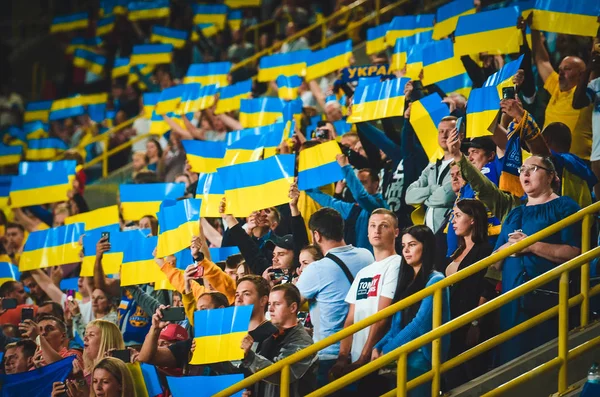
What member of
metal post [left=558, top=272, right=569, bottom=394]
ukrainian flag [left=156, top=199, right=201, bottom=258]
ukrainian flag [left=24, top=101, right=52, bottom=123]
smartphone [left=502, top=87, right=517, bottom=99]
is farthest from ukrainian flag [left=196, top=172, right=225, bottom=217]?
ukrainian flag [left=24, top=101, right=52, bottom=123]

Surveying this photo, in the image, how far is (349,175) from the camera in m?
8.45

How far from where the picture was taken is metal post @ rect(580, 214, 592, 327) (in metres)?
6.34

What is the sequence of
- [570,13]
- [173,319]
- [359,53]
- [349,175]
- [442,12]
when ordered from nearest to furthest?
[173,319] → [349,175] → [570,13] → [442,12] → [359,53]

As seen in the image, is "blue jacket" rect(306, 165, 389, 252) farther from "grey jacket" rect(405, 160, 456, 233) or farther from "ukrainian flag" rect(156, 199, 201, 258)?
"ukrainian flag" rect(156, 199, 201, 258)

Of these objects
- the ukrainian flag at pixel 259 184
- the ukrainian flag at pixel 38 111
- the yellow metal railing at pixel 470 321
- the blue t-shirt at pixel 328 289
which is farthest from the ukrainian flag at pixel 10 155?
the yellow metal railing at pixel 470 321

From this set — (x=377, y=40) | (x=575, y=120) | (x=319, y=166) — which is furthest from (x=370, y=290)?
(x=377, y=40)

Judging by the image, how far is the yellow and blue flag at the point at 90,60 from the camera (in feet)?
58.3

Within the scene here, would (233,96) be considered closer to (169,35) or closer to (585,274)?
(169,35)

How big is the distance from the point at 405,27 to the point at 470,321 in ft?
20.2

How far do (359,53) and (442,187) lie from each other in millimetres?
5896

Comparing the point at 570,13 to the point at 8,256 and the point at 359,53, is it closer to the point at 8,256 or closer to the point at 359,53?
the point at 359,53

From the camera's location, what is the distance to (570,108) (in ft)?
27.1

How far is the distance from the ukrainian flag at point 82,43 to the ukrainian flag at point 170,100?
5.57 m

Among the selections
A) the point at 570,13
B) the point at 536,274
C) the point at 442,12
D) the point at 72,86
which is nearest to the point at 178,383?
the point at 536,274
